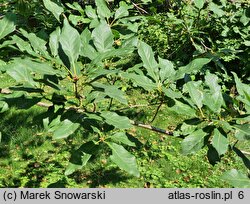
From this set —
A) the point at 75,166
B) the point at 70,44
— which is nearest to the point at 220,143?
the point at 75,166

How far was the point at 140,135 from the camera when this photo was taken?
Result: 488 centimetres

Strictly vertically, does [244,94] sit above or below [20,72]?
below

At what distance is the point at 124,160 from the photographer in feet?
4.44

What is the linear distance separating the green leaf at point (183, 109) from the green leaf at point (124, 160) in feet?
0.99

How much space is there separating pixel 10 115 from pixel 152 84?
3.70m

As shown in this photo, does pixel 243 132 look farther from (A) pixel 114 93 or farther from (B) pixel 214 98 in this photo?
(A) pixel 114 93

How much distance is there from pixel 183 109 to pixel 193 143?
173mm

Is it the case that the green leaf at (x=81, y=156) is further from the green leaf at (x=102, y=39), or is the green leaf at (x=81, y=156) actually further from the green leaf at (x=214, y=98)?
the green leaf at (x=214, y=98)

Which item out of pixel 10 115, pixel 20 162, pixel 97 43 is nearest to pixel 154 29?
pixel 10 115

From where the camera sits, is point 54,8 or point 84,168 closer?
point 54,8

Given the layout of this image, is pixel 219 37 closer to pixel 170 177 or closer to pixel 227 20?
pixel 227 20

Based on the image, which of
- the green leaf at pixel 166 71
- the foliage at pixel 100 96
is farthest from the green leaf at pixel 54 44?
the green leaf at pixel 166 71

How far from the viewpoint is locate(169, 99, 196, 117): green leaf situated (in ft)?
4.99

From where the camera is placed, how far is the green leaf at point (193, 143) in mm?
1417
